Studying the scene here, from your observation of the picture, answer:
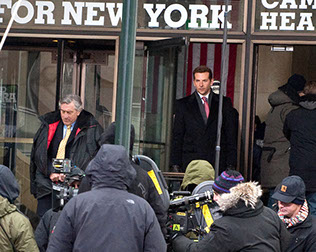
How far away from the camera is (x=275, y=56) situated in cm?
1176

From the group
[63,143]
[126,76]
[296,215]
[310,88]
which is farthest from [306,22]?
[126,76]

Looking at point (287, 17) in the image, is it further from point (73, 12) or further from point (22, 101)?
point (22, 101)

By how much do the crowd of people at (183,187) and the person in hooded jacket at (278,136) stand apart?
12 mm

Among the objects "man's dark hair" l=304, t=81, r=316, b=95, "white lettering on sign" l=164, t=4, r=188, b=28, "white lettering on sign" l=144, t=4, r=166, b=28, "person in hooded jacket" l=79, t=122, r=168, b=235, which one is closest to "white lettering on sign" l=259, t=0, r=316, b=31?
"man's dark hair" l=304, t=81, r=316, b=95

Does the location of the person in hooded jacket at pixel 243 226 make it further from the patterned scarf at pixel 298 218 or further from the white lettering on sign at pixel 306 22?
the white lettering on sign at pixel 306 22

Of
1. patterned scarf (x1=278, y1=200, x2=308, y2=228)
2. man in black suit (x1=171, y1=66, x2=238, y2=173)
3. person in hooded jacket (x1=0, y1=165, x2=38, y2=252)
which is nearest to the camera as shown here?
person in hooded jacket (x1=0, y1=165, x2=38, y2=252)

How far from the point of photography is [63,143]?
9.28 metres

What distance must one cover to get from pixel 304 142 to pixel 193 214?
8.20ft

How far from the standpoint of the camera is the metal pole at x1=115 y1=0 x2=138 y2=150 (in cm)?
582

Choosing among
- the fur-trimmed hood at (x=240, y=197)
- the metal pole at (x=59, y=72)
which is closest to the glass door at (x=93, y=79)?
the metal pole at (x=59, y=72)

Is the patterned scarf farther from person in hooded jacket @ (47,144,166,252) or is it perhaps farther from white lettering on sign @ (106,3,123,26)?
white lettering on sign @ (106,3,123,26)

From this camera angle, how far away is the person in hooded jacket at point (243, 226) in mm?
5492

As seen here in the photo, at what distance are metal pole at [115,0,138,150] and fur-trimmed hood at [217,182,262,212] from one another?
2.67ft

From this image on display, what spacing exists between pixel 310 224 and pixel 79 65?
17.7 ft
